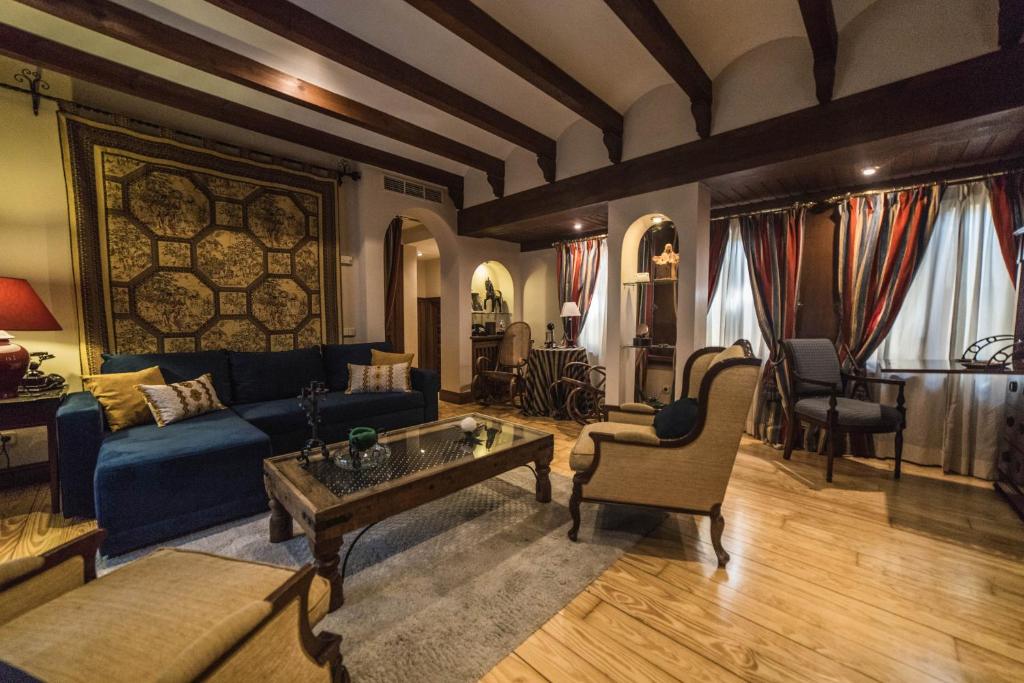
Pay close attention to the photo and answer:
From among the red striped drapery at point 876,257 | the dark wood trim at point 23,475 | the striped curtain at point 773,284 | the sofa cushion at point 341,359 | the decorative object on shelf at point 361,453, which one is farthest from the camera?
the sofa cushion at point 341,359

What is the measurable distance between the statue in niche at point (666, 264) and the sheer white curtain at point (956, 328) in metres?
1.85

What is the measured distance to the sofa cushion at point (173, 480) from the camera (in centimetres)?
193

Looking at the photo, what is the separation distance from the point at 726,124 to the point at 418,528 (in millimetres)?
3495

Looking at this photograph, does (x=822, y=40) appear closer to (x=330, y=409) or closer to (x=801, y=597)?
(x=801, y=597)

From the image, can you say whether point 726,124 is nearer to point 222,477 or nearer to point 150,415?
point 222,477

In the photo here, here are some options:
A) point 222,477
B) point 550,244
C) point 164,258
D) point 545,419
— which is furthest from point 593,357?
point 164,258

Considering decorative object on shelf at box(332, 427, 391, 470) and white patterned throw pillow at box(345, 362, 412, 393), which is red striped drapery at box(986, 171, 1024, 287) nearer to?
decorative object on shelf at box(332, 427, 391, 470)

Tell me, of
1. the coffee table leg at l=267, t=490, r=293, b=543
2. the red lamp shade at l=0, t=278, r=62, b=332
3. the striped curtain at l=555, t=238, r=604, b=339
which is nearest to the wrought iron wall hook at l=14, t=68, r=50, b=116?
the red lamp shade at l=0, t=278, r=62, b=332

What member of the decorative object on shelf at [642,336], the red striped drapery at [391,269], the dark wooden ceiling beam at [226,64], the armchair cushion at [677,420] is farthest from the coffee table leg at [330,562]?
the red striped drapery at [391,269]

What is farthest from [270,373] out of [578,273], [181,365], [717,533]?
[578,273]

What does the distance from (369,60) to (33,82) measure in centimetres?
226

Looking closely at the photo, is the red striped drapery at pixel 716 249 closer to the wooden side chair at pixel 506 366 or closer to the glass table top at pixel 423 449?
the wooden side chair at pixel 506 366

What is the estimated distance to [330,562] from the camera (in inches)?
61.7

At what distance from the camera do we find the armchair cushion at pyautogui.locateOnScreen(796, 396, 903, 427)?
Result: 2.83 m
